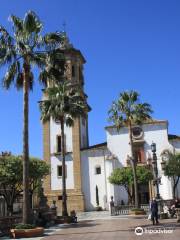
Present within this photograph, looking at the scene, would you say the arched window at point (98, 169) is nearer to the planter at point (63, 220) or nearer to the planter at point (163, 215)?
the planter at point (63, 220)

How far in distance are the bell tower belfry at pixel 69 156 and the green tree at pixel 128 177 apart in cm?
543

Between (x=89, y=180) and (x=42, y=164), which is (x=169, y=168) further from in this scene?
(x=42, y=164)

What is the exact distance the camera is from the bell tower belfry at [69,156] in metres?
53.8

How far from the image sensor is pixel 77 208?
2084 inches

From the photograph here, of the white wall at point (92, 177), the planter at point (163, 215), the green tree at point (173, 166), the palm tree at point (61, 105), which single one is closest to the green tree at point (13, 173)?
the palm tree at point (61, 105)

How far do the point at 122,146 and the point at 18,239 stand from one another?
36.7 metres

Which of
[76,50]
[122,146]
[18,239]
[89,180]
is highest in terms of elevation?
[76,50]

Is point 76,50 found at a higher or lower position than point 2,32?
higher

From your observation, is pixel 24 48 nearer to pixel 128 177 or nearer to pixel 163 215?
pixel 163 215

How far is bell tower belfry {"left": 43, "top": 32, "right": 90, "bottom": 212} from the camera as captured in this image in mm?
53750

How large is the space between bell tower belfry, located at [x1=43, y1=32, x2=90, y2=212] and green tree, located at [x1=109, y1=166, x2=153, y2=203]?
543cm

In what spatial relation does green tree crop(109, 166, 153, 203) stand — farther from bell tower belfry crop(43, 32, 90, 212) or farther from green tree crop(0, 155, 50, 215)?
green tree crop(0, 155, 50, 215)

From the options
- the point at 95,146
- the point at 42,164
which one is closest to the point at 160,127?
the point at 95,146

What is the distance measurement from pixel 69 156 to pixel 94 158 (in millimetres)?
3406
